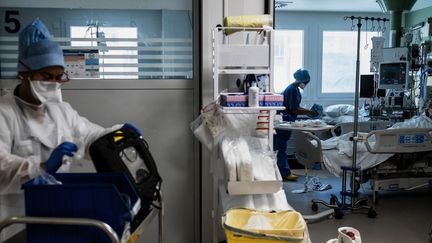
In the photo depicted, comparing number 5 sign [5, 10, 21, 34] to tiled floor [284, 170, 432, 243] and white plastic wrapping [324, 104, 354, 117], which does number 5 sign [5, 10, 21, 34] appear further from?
white plastic wrapping [324, 104, 354, 117]

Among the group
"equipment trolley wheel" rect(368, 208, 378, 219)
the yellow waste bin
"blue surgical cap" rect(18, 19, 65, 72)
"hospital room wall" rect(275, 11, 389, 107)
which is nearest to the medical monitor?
"hospital room wall" rect(275, 11, 389, 107)

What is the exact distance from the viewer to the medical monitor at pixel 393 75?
530cm

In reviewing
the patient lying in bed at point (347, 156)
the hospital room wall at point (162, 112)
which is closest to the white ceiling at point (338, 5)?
the patient lying in bed at point (347, 156)

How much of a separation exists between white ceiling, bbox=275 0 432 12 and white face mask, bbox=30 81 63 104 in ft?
16.1

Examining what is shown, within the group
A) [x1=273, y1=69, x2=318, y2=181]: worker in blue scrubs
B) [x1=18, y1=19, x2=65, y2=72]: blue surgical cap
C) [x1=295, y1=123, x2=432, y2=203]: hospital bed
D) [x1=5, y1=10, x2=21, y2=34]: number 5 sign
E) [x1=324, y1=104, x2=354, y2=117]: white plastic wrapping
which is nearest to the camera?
[x1=18, y1=19, x2=65, y2=72]: blue surgical cap

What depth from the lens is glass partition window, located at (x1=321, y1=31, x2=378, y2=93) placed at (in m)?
7.51

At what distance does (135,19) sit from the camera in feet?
8.91

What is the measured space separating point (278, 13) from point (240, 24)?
17.0 feet

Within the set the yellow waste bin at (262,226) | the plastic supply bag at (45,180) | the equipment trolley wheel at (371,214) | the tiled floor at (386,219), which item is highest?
the plastic supply bag at (45,180)

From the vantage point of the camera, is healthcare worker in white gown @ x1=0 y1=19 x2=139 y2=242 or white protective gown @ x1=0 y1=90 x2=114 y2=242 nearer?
white protective gown @ x1=0 y1=90 x2=114 y2=242

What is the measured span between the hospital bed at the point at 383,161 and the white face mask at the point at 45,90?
2.85 m

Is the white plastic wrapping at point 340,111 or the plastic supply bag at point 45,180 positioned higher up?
the plastic supply bag at point 45,180

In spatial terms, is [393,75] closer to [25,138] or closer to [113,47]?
[113,47]

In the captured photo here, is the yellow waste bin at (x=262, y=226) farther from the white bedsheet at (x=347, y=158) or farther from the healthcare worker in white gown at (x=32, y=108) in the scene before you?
the white bedsheet at (x=347, y=158)
